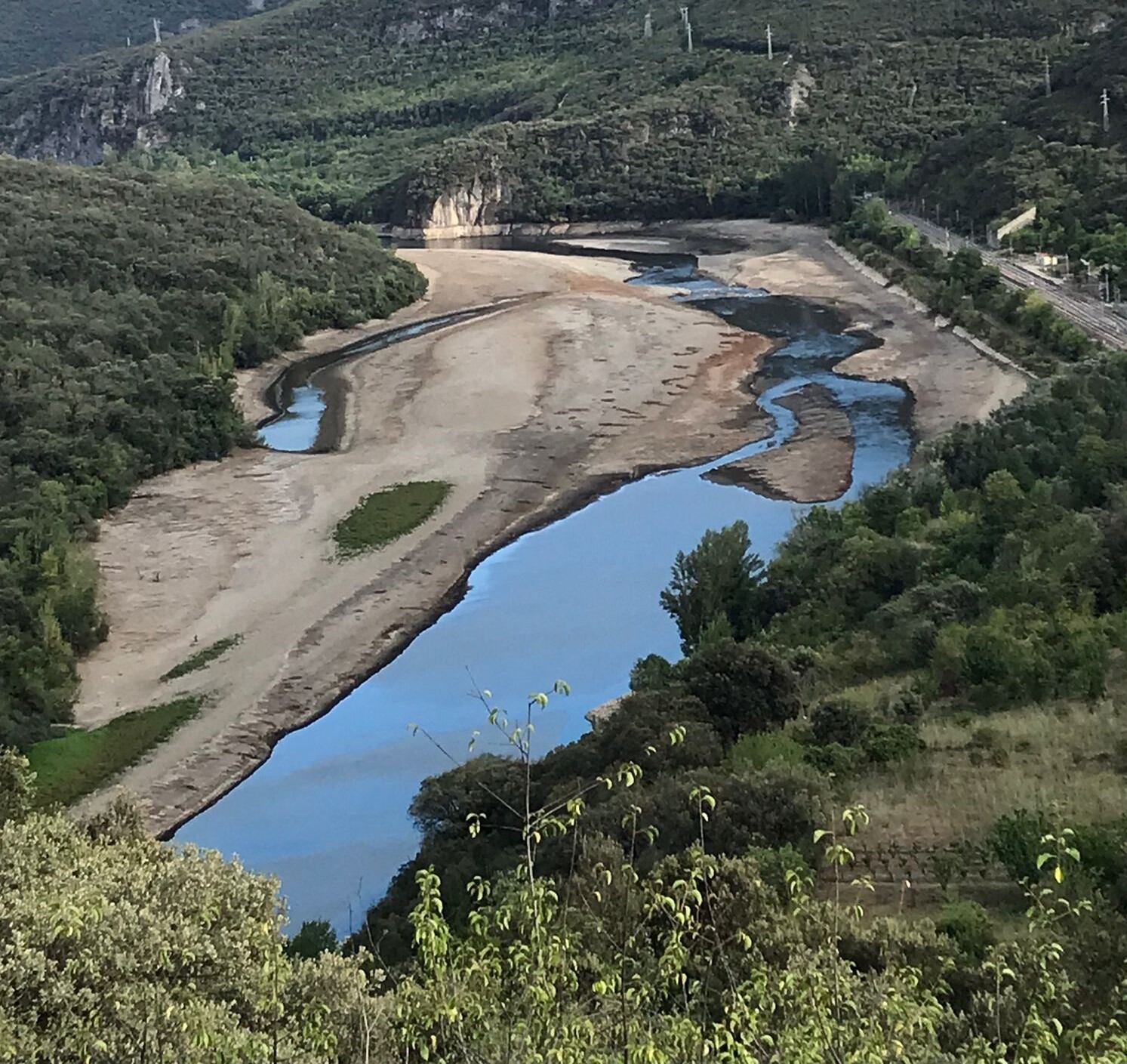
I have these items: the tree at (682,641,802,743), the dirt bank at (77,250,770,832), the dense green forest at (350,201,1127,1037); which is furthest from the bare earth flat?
the tree at (682,641,802,743)

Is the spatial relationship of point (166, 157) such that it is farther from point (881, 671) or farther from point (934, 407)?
point (881, 671)

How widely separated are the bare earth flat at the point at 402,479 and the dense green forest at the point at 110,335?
1264 mm

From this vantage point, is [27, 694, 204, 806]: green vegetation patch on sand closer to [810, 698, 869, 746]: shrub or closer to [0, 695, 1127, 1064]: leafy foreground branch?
[810, 698, 869, 746]: shrub

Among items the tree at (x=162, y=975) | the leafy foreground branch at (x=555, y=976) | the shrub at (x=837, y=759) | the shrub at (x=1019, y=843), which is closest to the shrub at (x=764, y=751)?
the shrub at (x=837, y=759)

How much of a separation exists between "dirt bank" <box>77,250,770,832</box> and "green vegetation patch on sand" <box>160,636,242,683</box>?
26cm

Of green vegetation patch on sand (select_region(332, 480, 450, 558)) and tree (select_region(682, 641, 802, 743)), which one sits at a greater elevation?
tree (select_region(682, 641, 802, 743))

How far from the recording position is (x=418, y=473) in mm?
46625

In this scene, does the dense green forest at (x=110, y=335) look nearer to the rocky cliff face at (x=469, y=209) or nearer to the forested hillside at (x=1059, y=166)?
the rocky cliff face at (x=469, y=209)

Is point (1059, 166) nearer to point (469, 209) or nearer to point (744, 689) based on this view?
point (469, 209)

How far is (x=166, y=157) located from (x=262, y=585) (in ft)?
381

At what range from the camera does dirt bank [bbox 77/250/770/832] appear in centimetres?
3155

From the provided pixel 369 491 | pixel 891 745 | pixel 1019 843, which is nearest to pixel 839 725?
pixel 891 745

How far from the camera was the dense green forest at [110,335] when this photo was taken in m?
34.2

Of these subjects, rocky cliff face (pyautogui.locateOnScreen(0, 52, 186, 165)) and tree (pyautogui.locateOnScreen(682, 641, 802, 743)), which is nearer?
tree (pyautogui.locateOnScreen(682, 641, 802, 743))
